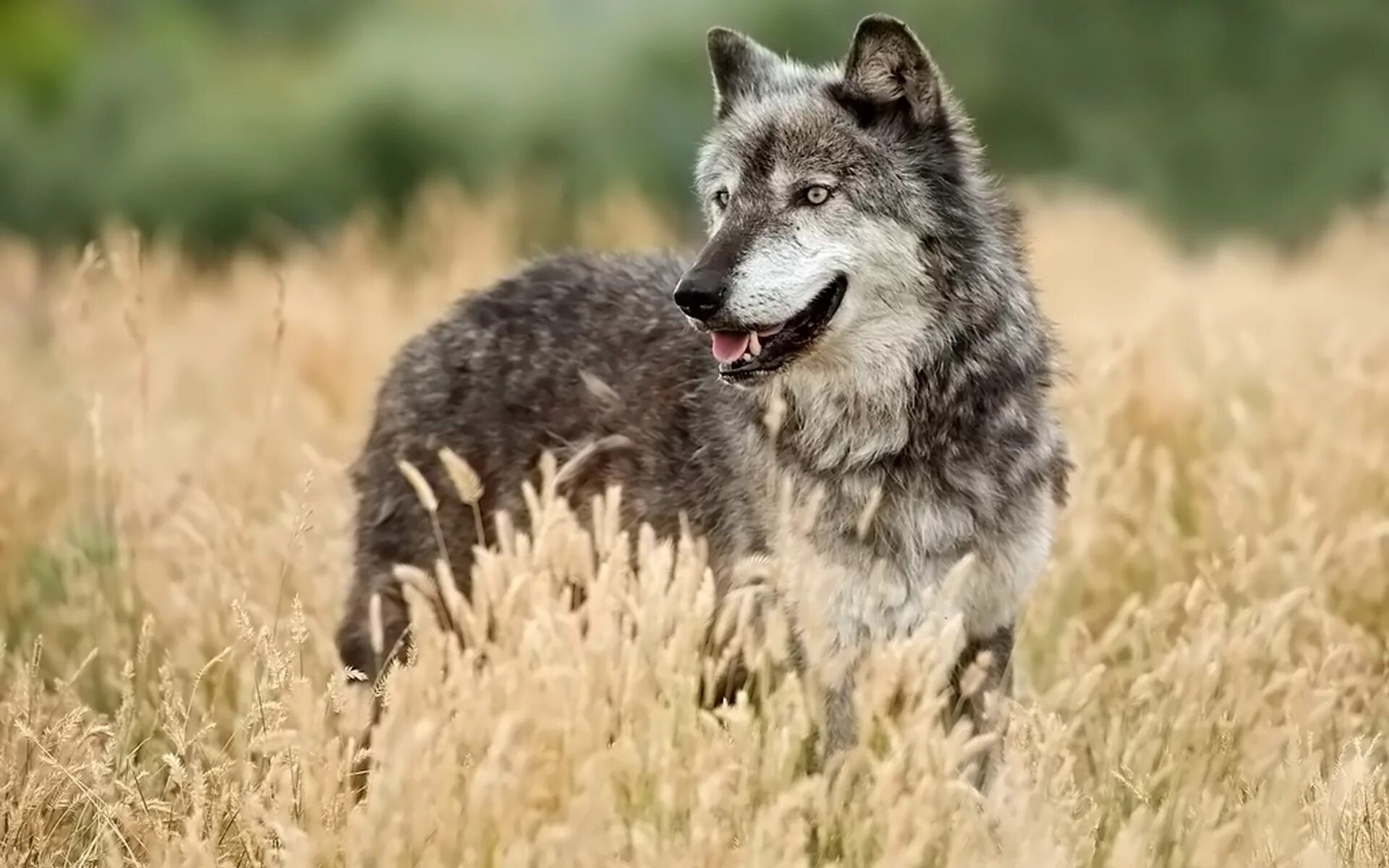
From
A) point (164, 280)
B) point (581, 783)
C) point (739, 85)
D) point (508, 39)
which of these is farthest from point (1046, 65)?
point (581, 783)

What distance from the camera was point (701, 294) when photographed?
397 cm

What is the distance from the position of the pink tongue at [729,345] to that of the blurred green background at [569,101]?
9.30 m

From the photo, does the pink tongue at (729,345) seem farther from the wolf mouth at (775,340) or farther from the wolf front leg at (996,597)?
the wolf front leg at (996,597)

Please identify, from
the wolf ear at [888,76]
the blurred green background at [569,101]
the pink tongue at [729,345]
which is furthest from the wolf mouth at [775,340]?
the blurred green background at [569,101]

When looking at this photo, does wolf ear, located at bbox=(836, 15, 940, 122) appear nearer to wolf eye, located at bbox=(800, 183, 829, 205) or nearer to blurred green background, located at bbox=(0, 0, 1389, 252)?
wolf eye, located at bbox=(800, 183, 829, 205)

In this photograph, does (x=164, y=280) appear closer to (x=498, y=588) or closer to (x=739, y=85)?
(x=739, y=85)

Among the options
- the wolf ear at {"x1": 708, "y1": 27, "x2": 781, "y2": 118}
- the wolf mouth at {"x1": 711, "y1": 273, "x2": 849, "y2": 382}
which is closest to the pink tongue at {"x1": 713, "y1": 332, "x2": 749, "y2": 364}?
the wolf mouth at {"x1": 711, "y1": 273, "x2": 849, "y2": 382}

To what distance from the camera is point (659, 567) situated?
3309 mm

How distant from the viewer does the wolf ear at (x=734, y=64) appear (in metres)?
4.74

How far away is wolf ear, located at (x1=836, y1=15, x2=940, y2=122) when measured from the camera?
14.1 feet

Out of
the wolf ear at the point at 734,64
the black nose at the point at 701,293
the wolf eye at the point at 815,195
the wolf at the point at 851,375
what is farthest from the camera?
the wolf ear at the point at 734,64

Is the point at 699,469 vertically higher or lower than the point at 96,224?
higher

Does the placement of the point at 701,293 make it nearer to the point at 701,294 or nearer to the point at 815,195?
the point at 701,294

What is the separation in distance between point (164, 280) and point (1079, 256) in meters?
6.21
